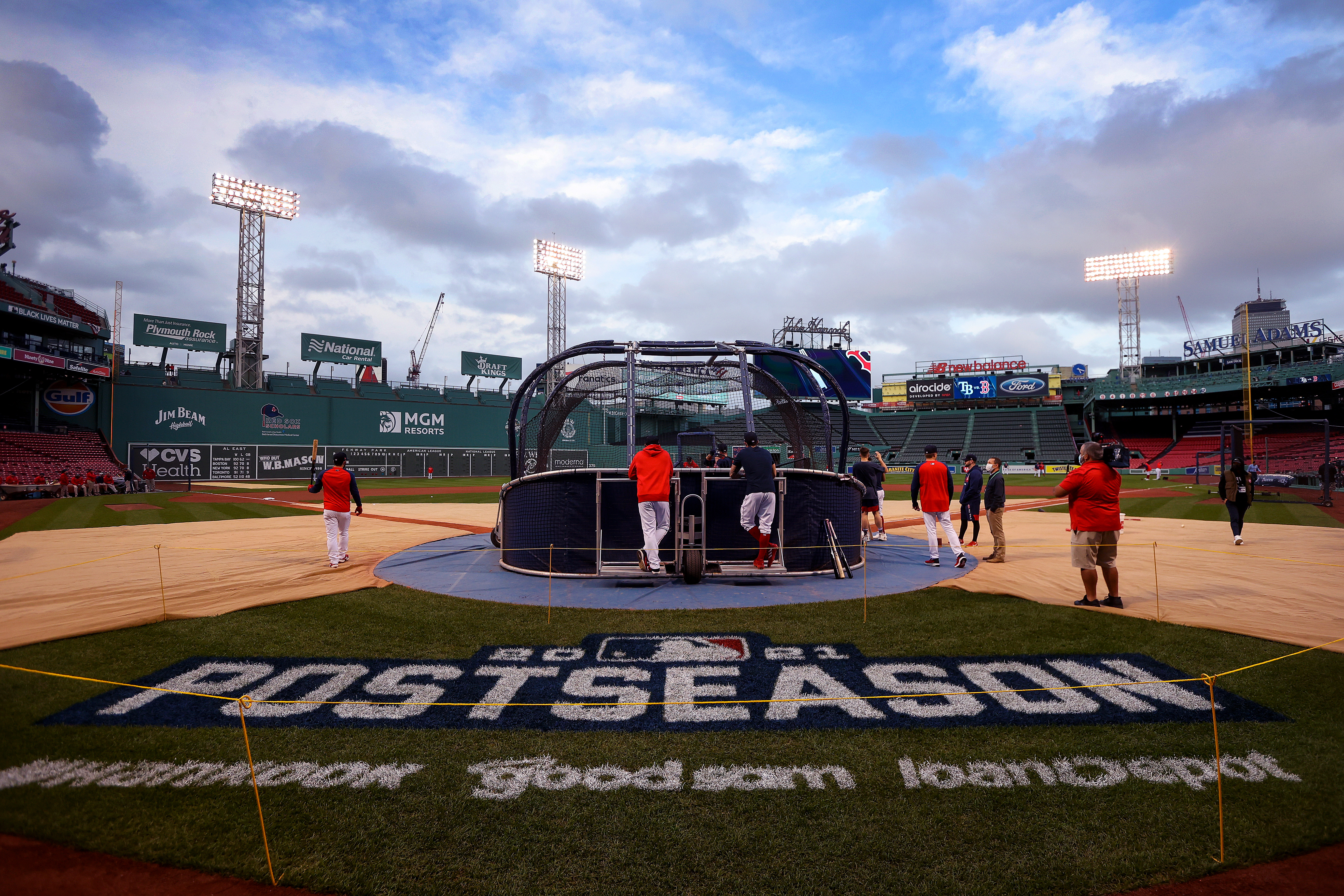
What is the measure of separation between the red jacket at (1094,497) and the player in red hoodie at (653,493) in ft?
15.1

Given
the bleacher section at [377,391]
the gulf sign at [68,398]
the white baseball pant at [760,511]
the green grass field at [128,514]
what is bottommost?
the green grass field at [128,514]

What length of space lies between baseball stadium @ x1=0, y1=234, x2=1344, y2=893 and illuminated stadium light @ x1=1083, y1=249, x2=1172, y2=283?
53.8 metres

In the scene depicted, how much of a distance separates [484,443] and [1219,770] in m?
54.8

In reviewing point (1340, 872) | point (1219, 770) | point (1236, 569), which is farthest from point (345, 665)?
point (1236, 569)

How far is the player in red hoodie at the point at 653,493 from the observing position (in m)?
8.12

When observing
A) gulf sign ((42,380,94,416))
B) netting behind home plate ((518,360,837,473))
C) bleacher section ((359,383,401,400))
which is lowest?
netting behind home plate ((518,360,837,473))

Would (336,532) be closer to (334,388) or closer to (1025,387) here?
(334,388)

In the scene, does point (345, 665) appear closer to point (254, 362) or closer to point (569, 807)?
point (569, 807)

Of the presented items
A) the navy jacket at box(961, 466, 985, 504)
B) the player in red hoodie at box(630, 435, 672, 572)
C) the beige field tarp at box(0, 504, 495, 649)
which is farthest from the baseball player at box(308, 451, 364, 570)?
the navy jacket at box(961, 466, 985, 504)

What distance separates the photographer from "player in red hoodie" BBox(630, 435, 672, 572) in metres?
8.12

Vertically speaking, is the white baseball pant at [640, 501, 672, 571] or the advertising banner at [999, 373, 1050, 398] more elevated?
the advertising banner at [999, 373, 1050, 398]

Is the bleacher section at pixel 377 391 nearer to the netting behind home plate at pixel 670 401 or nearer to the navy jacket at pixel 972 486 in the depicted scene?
the netting behind home plate at pixel 670 401

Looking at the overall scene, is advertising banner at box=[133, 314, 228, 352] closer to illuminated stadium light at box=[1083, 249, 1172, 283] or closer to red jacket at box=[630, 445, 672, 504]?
red jacket at box=[630, 445, 672, 504]

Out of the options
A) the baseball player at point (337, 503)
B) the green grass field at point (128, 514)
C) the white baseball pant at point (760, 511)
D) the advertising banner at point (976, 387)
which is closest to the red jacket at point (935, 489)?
the white baseball pant at point (760, 511)
